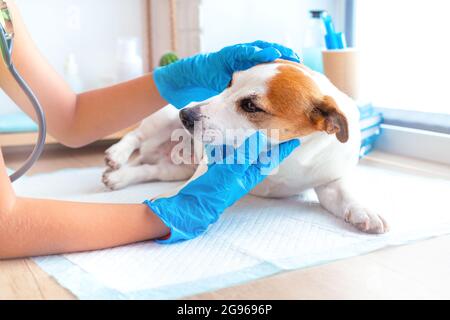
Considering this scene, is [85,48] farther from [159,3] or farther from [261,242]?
[261,242]

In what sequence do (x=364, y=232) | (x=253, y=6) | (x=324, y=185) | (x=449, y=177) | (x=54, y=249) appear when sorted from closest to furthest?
(x=54, y=249) → (x=364, y=232) → (x=324, y=185) → (x=449, y=177) → (x=253, y=6)

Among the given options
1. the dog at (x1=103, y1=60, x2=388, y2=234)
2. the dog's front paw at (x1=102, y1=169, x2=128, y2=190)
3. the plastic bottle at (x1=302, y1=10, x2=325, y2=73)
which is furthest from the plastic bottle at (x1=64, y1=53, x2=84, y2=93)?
the dog at (x1=103, y1=60, x2=388, y2=234)

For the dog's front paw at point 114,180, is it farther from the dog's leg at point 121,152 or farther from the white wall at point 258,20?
the white wall at point 258,20

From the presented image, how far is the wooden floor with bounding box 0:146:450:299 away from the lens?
0.80 m

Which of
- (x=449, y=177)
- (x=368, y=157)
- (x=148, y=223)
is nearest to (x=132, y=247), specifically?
(x=148, y=223)

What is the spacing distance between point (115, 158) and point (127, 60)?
665 mm

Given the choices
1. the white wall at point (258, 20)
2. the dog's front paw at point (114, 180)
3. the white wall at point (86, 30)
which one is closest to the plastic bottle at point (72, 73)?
the white wall at point (86, 30)

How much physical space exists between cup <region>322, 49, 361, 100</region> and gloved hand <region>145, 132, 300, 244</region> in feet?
2.84

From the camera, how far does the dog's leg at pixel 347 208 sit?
1054 millimetres

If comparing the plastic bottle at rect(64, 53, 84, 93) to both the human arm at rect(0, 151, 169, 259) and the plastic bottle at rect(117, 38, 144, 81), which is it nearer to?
the plastic bottle at rect(117, 38, 144, 81)

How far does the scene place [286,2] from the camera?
220cm

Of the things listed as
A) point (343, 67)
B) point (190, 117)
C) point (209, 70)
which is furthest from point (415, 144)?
point (190, 117)

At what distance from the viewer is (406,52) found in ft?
6.36
